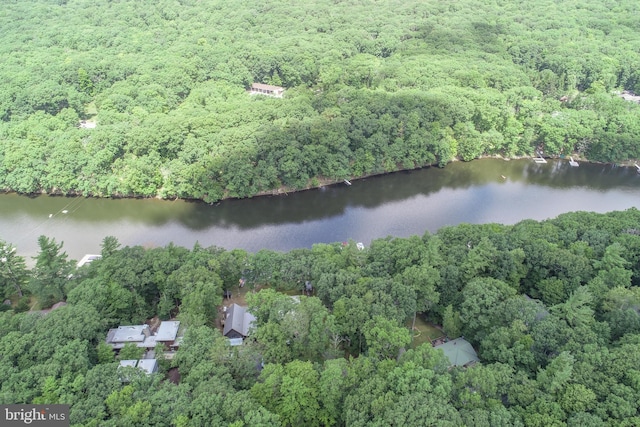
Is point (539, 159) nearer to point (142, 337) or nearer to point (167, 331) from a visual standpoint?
point (167, 331)

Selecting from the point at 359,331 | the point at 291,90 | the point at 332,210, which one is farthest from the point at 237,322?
the point at 291,90

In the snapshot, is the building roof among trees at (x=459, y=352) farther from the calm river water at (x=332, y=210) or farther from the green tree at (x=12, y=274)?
the green tree at (x=12, y=274)

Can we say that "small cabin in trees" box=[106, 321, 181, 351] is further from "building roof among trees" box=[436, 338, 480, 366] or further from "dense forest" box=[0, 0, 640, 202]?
"dense forest" box=[0, 0, 640, 202]

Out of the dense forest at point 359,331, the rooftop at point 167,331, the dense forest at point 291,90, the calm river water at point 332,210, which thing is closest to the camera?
the dense forest at point 359,331

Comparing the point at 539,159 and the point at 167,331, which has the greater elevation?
the point at 539,159

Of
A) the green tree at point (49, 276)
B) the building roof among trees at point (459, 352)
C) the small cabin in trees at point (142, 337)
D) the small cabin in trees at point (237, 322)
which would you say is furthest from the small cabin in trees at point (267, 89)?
the building roof among trees at point (459, 352)

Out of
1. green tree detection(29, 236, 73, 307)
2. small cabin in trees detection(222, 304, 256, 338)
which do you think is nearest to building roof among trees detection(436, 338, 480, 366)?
small cabin in trees detection(222, 304, 256, 338)
